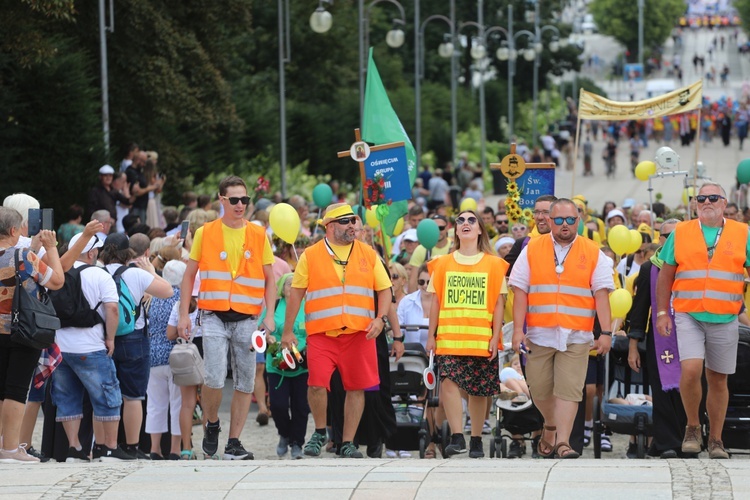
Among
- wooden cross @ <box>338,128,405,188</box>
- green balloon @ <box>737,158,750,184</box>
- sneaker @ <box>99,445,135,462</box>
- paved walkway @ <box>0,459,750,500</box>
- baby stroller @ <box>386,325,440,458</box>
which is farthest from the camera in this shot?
green balloon @ <box>737,158,750,184</box>

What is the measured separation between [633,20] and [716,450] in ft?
380

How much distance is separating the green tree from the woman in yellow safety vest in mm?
112111

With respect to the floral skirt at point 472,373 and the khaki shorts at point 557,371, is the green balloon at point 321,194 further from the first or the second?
the khaki shorts at point 557,371

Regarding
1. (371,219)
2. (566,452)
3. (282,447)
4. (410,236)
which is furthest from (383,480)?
(410,236)

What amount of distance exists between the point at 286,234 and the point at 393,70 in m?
42.1

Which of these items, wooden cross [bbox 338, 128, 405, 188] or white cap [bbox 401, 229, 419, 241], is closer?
wooden cross [bbox 338, 128, 405, 188]

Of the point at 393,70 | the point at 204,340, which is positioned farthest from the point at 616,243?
the point at 393,70

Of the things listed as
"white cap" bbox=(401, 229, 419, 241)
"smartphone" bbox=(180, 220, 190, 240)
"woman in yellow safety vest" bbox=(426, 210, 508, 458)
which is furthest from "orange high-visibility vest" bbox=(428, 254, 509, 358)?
"white cap" bbox=(401, 229, 419, 241)

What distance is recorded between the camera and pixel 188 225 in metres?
13.9

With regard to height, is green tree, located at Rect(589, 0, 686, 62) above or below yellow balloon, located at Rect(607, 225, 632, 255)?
above

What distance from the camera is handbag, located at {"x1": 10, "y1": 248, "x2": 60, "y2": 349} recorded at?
10.2m

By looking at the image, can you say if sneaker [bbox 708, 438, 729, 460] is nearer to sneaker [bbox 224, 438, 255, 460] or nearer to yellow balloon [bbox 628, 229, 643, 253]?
sneaker [bbox 224, 438, 255, 460]

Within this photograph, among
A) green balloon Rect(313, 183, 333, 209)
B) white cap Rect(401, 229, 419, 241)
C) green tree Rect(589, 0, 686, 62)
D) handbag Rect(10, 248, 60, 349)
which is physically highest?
green tree Rect(589, 0, 686, 62)

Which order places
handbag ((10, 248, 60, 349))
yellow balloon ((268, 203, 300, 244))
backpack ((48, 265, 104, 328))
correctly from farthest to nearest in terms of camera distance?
yellow balloon ((268, 203, 300, 244)) < backpack ((48, 265, 104, 328)) < handbag ((10, 248, 60, 349))
